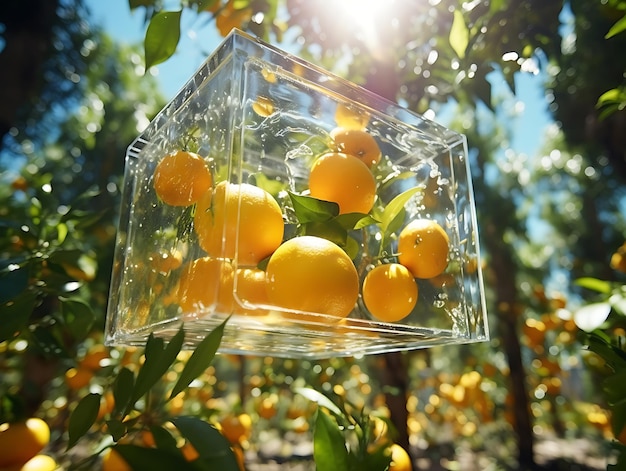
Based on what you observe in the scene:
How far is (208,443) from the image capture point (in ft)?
0.74

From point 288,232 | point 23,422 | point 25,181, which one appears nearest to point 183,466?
point 288,232

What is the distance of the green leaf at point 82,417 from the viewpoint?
10.8 inches

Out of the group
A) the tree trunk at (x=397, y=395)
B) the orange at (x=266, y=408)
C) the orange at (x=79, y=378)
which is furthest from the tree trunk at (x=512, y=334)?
the orange at (x=79, y=378)

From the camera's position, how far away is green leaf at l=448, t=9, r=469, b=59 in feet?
1.41

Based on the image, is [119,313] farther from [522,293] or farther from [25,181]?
[522,293]

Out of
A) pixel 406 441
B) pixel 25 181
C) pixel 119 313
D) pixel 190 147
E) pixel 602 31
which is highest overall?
pixel 602 31

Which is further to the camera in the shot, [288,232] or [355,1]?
[355,1]

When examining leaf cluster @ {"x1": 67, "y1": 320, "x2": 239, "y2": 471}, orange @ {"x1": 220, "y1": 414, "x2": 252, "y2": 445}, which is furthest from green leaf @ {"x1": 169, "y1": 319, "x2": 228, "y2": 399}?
orange @ {"x1": 220, "y1": 414, "x2": 252, "y2": 445}

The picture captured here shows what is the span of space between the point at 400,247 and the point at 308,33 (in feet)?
1.55

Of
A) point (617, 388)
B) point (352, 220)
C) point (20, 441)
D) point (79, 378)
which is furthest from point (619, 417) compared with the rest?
point (79, 378)

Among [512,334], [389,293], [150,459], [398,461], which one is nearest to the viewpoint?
[150,459]

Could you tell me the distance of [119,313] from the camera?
0.36 metres

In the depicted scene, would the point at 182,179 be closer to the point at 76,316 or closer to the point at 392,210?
the point at 392,210

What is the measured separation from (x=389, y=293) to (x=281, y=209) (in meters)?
0.10
